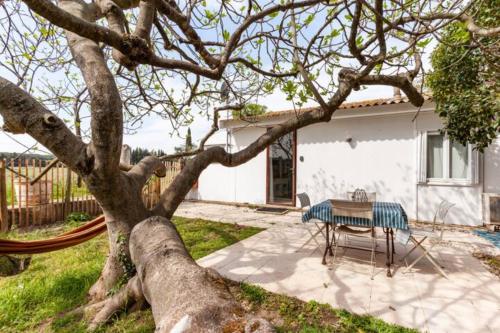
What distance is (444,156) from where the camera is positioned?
22.3 feet

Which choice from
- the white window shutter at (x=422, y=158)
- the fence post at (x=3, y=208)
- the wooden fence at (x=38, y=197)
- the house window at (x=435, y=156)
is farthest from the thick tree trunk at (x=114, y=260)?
the house window at (x=435, y=156)

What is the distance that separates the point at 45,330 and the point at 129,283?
989mm

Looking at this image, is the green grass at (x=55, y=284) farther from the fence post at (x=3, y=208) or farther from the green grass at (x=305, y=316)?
the green grass at (x=305, y=316)

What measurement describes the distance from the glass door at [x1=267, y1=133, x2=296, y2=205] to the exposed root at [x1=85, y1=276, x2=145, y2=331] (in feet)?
24.1

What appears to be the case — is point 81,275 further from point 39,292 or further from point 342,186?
point 342,186

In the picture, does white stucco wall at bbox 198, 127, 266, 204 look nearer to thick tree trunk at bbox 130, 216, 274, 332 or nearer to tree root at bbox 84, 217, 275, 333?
tree root at bbox 84, 217, 275, 333

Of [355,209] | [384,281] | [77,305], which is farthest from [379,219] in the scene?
[77,305]

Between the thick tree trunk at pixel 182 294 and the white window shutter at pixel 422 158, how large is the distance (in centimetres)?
749

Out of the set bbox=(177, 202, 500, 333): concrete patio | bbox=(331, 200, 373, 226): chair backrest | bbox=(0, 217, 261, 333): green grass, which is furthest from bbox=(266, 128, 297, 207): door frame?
bbox=(331, 200, 373, 226): chair backrest

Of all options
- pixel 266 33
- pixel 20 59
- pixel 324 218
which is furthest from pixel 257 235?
pixel 20 59

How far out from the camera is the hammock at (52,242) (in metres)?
2.67

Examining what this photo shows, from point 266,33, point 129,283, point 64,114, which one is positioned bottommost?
point 129,283

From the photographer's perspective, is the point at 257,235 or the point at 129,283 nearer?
the point at 129,283

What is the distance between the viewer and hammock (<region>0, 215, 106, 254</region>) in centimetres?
267
